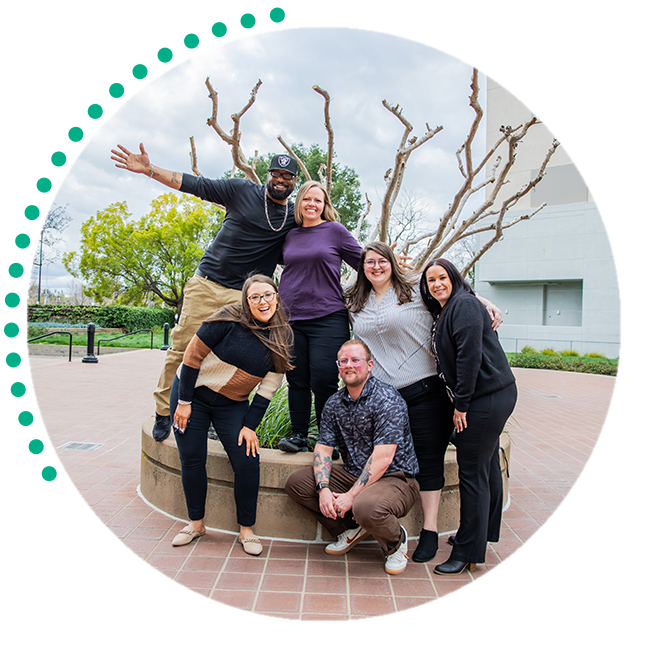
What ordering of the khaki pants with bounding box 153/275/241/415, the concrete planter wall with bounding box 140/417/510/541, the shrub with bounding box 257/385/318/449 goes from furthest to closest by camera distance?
1. the shrub with bounding box 257/385/318/449
2. the khaki pants with bounding box 153/275/241/415
3. the concrete planter wall with bounding box 140/417/510/541

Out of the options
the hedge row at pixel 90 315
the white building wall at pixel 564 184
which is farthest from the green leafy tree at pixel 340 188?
the hedge row at pixel 90 315

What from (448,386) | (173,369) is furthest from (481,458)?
(173,369)

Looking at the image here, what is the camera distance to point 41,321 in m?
23.8

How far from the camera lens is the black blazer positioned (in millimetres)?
2561

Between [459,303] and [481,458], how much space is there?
872 millimetres

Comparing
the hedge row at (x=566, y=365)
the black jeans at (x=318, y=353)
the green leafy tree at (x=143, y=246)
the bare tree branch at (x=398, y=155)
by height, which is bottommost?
the hedge row at (x=566, y=365)

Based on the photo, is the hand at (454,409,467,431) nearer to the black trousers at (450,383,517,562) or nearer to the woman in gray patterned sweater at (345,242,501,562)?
the black trousers at (450,383,517,562)

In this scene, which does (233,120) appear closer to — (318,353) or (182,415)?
(318,353)

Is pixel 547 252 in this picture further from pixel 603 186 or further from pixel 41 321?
pixel 41 321

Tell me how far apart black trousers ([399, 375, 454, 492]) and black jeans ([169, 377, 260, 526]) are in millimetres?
990

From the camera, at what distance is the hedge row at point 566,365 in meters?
14.7

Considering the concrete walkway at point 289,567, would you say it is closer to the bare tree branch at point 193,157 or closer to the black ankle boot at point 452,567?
the black ankle boot at point 452,567

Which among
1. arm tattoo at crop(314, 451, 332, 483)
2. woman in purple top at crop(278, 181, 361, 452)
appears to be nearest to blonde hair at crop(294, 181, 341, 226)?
woman in purple top at crop(278, 181, 361, 452)

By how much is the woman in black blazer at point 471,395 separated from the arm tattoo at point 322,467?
0.75 meters
